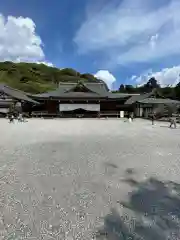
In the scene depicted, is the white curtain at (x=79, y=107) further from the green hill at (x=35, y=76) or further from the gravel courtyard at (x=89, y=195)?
the green hill at (x=35, y=76)

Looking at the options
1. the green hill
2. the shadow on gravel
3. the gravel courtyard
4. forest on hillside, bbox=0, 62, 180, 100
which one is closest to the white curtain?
forest on hillside, bbox=0, 62, 180, 100

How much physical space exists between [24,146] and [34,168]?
3152mm

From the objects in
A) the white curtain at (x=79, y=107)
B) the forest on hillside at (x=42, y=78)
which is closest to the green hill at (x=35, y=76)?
the forest on hillside at (x=42, y=78)

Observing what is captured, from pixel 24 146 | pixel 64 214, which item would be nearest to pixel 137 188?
pixel 64 214

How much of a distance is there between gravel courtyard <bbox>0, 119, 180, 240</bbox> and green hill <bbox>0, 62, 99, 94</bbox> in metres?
68.4

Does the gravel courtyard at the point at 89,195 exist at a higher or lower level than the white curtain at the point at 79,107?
lower

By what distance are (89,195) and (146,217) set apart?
1.15 meters

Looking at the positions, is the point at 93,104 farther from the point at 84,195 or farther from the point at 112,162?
the point at 84,195

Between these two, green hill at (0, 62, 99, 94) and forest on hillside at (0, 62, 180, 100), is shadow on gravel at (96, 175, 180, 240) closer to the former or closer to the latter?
forest on hillside at (0, 62, 180, 100)

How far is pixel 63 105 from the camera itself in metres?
30.5

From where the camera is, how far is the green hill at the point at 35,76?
79925mm

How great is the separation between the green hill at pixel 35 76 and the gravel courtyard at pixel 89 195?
224ft

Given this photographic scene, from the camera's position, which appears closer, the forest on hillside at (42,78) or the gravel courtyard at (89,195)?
the gravel courtyard at (89,195)

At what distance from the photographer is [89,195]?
14.3 feet
